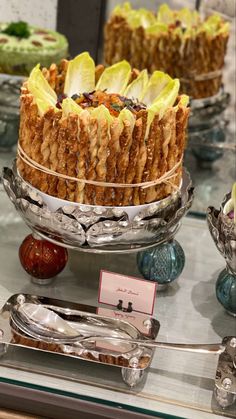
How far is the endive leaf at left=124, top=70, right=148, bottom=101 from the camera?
111 cm

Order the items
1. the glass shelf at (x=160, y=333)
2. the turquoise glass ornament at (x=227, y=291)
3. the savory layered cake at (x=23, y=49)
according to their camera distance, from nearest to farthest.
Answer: the glass shelf at (x=160, y=333) → the turquoise glass ornament at (x=227, y=291) → the savory layered cake at (x=23, y=49)

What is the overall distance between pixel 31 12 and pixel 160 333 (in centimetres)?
78

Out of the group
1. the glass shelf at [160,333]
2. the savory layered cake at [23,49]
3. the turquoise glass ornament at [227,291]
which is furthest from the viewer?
the savory layered cake at [23,49]

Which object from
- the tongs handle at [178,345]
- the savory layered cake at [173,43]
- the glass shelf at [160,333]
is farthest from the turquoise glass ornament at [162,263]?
the savory layered cake at [173,43]

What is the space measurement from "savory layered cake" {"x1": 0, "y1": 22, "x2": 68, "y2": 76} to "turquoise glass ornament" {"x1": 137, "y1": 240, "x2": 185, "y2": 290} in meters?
0.53

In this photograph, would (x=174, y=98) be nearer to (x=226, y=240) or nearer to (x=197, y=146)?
(x=226, y=240)

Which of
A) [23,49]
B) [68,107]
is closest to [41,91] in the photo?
[68,107]

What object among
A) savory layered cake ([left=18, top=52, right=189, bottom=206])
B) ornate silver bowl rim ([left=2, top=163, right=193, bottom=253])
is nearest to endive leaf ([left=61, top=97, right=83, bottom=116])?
savory layered cake ([left=18, top=52, right=189, bottom=206])

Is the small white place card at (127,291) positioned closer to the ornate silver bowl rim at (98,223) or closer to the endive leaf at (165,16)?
the ornate silver bowl rim at (98,223)

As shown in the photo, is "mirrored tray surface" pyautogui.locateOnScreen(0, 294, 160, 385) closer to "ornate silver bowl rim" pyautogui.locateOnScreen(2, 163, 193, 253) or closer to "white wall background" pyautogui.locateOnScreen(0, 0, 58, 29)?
"ornate silver bowl rim" pyautogui.locateOnScreen(2, 163, 193, 253)

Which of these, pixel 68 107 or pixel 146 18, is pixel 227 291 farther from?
pixel 146 18

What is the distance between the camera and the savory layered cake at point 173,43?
147 cm

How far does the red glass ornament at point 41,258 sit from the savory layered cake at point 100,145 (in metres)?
0.11

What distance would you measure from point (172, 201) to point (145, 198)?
53mm
